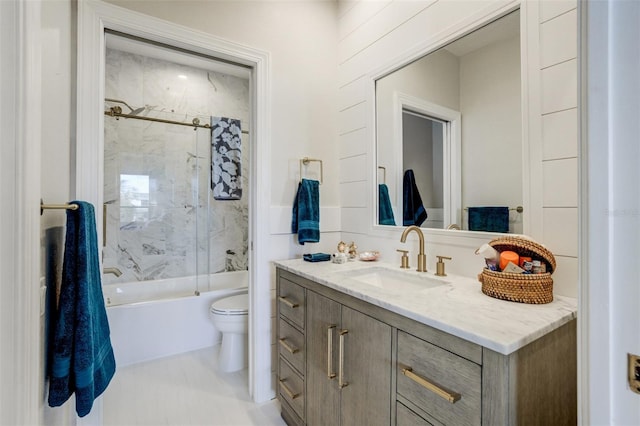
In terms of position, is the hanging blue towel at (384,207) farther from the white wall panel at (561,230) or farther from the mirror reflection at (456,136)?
the white wall panel at (561,230)

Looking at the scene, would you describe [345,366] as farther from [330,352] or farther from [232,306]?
[232,306]

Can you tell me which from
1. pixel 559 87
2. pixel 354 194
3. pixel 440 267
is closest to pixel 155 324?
pixel 354 194

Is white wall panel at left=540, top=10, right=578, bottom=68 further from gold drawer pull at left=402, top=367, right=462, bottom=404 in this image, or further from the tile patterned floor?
the tile patterned floor

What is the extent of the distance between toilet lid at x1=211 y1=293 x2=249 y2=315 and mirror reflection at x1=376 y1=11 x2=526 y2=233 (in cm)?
123

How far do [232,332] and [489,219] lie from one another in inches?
73.4

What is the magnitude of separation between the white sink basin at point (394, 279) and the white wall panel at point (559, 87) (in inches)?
32.3

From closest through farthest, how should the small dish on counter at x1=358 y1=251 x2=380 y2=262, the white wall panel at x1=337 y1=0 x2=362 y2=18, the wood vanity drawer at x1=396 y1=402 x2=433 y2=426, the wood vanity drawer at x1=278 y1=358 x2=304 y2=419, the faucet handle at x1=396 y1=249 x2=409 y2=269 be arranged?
the wood vanity drawer at x1=396 y1=402 x2=433 y2=426 < the wood vanity drawer at x1=278 y1=358 x2=304 y2=419 < the faucet handle at x1=396 y1=249 x2=409 y2=269 < the small dish on counter at x1=358 y1=251 x2=380 y2=262 < the white wall panel at x1=337 y1=0 x2=362 y2=18

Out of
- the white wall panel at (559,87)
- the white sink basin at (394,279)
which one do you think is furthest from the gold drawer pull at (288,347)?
the white wall panel at (559,87)

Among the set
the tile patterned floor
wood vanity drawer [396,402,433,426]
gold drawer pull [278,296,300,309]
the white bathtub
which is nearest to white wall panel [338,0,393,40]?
gold drawer pull [278,296,300,309]

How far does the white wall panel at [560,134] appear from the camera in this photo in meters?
1.04

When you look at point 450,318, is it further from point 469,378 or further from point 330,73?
point 330,73

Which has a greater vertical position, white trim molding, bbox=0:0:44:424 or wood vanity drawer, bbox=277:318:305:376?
white trim molding, bbox=0:0:44:424

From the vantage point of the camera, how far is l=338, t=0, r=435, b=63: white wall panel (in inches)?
64.7

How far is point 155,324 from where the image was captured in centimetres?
236
